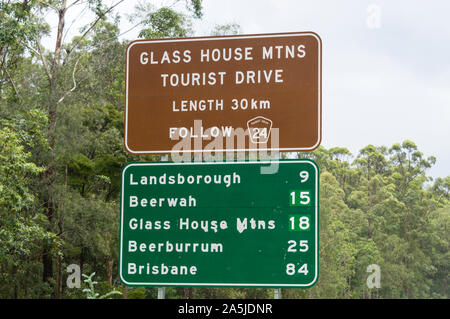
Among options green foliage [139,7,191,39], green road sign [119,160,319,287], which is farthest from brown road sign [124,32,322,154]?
green foliage [139,7,191,39]

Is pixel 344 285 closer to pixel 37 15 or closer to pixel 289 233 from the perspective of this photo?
pixel 37 15

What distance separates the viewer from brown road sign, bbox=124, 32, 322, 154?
5.87m

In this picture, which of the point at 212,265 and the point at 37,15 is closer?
the point at 212,265

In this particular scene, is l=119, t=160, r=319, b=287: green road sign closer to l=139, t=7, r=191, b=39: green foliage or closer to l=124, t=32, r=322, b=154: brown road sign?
l=124, t=32, r=322, b=154: brown road sign

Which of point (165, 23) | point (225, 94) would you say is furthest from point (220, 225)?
point (165, 23)

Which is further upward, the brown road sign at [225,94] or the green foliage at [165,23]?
the green foliage at [165,23]

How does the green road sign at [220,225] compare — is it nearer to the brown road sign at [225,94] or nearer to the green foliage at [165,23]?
the brown road sign at [225,94]

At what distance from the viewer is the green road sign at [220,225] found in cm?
571

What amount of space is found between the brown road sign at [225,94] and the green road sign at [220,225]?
235mm

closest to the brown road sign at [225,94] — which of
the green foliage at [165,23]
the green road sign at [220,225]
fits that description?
the green road sign at [220,225]

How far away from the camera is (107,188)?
26.5 m

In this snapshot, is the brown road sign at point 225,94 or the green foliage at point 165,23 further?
the green foliage at point 165,23
